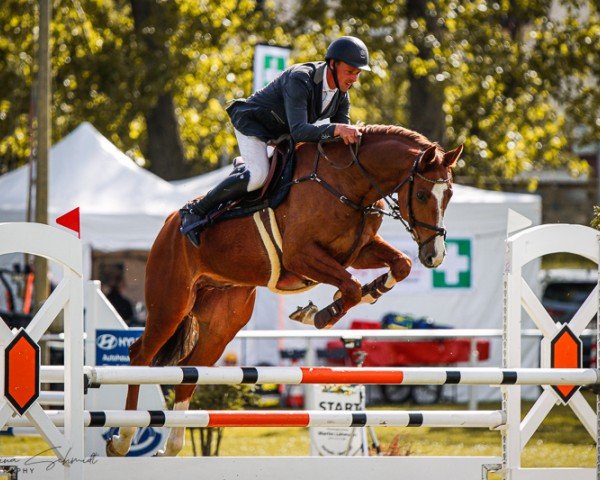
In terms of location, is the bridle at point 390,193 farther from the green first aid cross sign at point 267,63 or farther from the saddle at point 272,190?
the green first aid cross sign at point 267,63

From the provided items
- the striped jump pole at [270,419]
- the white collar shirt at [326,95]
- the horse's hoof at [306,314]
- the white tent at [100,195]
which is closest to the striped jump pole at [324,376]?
the striped jump pole at [270,419]

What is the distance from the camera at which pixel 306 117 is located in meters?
5.79

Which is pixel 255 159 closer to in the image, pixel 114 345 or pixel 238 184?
pixel 238 184

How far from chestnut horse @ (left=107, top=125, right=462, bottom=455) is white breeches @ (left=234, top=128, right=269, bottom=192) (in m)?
0.17

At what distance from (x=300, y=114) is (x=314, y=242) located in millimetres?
663

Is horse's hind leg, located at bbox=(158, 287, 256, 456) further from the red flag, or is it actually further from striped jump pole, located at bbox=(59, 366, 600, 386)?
striped jump pole, located at bbox=(59, 366, 600, 386)

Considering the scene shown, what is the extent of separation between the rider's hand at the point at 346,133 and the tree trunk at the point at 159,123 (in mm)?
13089

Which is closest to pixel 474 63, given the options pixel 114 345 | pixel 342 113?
pixel 114 345

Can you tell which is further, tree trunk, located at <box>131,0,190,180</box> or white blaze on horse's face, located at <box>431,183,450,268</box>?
tree trunk, located at <box>131,0,190,180</box>

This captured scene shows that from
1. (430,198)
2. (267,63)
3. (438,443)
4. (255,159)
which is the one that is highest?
(267,63)

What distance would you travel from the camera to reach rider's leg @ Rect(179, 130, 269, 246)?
6.07 metres

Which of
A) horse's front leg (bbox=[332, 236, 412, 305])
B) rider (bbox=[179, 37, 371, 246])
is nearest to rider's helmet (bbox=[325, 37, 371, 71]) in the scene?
rider (bbox=[179, 37, 371, 246])

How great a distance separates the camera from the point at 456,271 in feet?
44.0

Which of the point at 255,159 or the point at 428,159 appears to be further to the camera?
the point at 255,159
